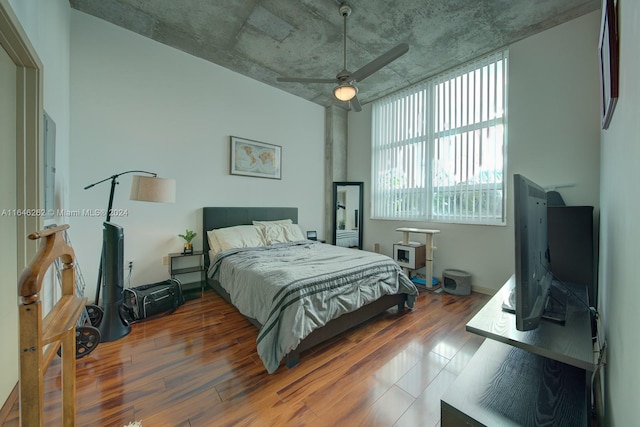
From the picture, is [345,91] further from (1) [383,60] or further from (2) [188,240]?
(2) [188,240]

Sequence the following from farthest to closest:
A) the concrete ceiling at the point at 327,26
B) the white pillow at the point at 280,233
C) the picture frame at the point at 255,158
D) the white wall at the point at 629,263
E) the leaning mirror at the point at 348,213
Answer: the leaning mirror at the point at 348,213
the picture frame at the point at 255,158
the white pillow at the point at 280,233
the concrete ceiling at the point at 327,26
the white wall at the point at 629,263

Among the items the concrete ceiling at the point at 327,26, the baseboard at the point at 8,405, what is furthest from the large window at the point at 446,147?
the baseboard at the point at 8,405

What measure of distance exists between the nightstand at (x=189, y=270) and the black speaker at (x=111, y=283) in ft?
3.16

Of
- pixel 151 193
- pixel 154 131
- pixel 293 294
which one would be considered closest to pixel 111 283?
pixel 151 193

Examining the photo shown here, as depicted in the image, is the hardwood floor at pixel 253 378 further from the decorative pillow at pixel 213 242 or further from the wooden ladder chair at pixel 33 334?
the decorative pillow at pixel 213 242

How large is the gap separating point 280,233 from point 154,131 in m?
2.12

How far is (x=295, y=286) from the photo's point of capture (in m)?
1.89

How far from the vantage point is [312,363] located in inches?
72.7

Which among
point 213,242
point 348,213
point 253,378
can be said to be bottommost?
point 253,378

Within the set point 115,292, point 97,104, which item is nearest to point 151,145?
point 97,104

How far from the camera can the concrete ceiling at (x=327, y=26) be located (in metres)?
2.52

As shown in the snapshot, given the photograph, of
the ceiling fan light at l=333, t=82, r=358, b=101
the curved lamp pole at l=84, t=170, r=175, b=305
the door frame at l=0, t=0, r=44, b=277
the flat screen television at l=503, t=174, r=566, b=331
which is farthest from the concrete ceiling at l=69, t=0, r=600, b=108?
the flat screen television at l=503, t=174, r=566, b=331

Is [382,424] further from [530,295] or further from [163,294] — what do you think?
[163,294]

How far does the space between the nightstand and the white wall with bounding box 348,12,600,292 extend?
3.70 m
